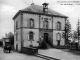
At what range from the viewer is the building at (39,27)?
22.9 m

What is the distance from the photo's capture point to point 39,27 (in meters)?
24.0

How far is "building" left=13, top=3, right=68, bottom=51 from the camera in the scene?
22.9m

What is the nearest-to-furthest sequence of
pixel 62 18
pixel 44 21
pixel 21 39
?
pixel 21 39
pixel 44 21
pixel 62 18

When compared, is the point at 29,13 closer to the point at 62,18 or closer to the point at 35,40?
the point at 35,40

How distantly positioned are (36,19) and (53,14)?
4.21m

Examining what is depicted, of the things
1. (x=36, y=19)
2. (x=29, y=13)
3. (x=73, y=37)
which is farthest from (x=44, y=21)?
(x=73, y=37)

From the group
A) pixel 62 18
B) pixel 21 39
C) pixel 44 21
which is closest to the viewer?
pixel 21 39

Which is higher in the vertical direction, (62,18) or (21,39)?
(62,18)

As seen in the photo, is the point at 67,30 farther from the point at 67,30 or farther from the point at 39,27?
the point at 39,27

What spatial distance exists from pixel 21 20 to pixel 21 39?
375cm

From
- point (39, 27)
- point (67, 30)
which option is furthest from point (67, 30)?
point (39, 27)

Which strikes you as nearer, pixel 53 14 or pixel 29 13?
pixel 29 13

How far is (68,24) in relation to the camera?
25453 millimetres

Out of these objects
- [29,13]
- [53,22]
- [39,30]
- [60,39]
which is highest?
[29,13]
